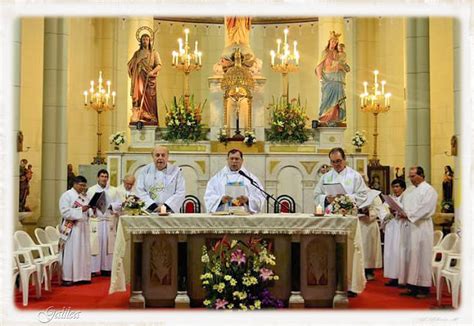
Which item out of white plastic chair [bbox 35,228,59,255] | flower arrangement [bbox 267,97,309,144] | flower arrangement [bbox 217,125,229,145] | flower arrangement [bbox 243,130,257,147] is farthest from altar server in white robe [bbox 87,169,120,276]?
flower arrangement [bbox 267,97,309,144]

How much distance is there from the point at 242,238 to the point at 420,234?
2782 millimetres

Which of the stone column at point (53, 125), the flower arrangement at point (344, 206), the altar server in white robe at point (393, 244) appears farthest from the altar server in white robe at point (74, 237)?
the altar server in white robe at point (393, 244)

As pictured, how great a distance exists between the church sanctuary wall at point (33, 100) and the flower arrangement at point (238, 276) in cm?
708

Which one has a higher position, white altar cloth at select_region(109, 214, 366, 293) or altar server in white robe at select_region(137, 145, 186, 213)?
altar server in white robe at select_region(137, 145, 186, 213)

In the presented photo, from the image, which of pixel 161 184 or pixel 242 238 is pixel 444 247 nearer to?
pixel 242 238

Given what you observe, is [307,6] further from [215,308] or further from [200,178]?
[200,178]

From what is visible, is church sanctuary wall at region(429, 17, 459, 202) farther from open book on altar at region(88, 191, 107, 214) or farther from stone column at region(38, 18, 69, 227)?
stone column at region(38, 18, 69, 227)

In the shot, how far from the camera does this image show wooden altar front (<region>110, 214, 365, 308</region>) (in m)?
7.95

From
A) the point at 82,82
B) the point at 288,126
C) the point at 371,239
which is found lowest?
the point at 371,239

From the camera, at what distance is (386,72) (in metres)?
19.5

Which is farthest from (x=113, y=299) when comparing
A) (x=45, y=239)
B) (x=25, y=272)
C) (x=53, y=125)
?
(x=53, y=125)

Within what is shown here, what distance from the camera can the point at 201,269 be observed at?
8.14 m

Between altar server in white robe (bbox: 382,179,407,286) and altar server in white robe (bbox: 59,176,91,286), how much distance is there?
4.74 m
